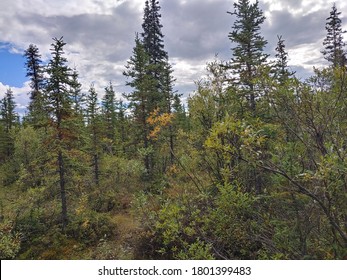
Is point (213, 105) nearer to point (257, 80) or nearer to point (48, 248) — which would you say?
point (257, 80)

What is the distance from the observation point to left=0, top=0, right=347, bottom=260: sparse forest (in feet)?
14.2

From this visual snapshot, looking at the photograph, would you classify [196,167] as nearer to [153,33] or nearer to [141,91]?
[141,91]

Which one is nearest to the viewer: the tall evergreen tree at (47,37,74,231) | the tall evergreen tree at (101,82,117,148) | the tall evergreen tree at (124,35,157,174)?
the tall evergreen tree at (47,37,74,231)

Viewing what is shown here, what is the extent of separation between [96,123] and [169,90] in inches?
314

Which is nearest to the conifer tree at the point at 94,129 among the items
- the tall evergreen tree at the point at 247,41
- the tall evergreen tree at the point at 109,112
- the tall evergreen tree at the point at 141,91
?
the tall evergreen tree at the point at 141,91

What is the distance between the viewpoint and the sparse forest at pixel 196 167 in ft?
14.2

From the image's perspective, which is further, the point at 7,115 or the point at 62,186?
the point at 7,115

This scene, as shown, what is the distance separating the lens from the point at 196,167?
10133 millimetres

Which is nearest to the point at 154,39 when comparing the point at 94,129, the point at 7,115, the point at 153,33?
the point at 153,33

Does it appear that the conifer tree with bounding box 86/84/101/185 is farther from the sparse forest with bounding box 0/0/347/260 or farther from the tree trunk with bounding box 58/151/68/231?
the tree trunk with bounding box 58/151/68/231

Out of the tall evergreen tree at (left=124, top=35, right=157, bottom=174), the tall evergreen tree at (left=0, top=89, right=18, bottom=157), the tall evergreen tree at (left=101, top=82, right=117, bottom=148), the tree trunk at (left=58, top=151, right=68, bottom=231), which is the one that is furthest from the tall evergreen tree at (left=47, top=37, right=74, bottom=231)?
the tall evergreen tree at (left=0, top=89, right=18, bottom=157)

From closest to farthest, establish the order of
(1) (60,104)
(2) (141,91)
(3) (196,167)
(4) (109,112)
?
(3) (196,167), (1) (60,104), (2) (141,91), (4) (109,112)
